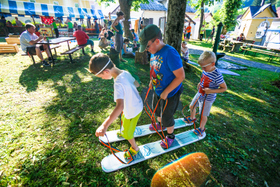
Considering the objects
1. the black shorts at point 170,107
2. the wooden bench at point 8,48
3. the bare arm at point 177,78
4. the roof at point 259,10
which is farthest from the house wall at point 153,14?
the bare arm at point 177,78

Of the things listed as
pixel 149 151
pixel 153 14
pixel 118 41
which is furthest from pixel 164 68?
pixel 153 14

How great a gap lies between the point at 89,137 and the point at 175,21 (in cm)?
544

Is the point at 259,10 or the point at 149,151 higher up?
the point at 259,10

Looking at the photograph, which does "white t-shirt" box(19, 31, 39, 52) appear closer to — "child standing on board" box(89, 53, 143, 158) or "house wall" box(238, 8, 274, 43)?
"child standing on board" box(89, 53, 143, 158)

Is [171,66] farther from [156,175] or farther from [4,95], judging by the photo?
[4,95]

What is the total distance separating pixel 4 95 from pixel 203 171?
6094mm

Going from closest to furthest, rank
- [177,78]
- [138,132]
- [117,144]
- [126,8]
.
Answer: [177,78]
[117,144]
[138,132]
[126,8]

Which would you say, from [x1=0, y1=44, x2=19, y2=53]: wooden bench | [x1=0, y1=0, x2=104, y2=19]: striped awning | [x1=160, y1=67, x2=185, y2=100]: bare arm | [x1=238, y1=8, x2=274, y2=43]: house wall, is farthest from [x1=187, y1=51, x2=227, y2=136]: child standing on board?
[x1=238, y1=8, x2=274, y2=43]: house wall

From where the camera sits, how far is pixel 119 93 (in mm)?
1656

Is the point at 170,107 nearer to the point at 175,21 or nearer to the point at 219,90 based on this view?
the point at 219,90

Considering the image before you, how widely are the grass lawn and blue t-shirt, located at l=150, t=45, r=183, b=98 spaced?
1.48 metres

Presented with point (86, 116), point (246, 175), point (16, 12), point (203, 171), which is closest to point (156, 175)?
point (203, 171)

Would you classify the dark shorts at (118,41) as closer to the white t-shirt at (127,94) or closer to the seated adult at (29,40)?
the seated adult at (29,40)

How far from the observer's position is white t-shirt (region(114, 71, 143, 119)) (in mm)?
1669
